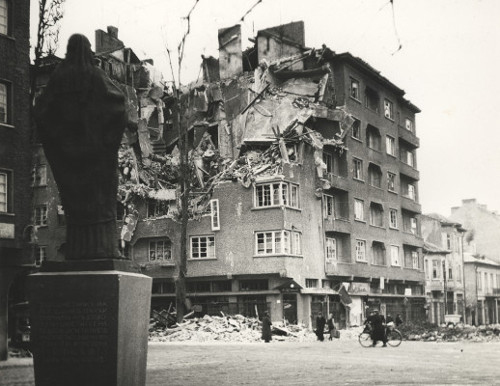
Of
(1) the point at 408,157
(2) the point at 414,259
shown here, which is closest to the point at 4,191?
(1) the point at 408,157

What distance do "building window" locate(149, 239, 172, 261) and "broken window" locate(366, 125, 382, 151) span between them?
19.0 meters

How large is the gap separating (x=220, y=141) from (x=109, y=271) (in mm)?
46131

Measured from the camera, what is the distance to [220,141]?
5569cm

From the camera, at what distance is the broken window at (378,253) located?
62.1m

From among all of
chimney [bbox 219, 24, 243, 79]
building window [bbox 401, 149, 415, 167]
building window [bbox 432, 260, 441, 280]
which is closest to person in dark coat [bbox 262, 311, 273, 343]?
chimney [bbox 219, 24, 243, 79]

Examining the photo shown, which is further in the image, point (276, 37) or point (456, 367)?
point (276, 37)

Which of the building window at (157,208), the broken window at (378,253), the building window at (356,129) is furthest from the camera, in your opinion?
the broken window at (378,253)

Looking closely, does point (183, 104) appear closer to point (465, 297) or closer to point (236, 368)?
point (236, 368)

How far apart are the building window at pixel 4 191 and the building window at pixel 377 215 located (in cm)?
4104

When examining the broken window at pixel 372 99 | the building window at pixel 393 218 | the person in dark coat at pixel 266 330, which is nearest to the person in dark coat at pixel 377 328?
the person in dark coat at pixel 266 330

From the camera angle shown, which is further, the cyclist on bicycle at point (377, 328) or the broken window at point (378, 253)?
the broken window at point (378, 253)

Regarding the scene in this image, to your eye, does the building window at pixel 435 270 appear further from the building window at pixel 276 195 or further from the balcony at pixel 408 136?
the building window at pixel 276 195

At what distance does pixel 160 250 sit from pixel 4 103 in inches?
1141

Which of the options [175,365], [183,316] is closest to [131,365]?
[175,365]
